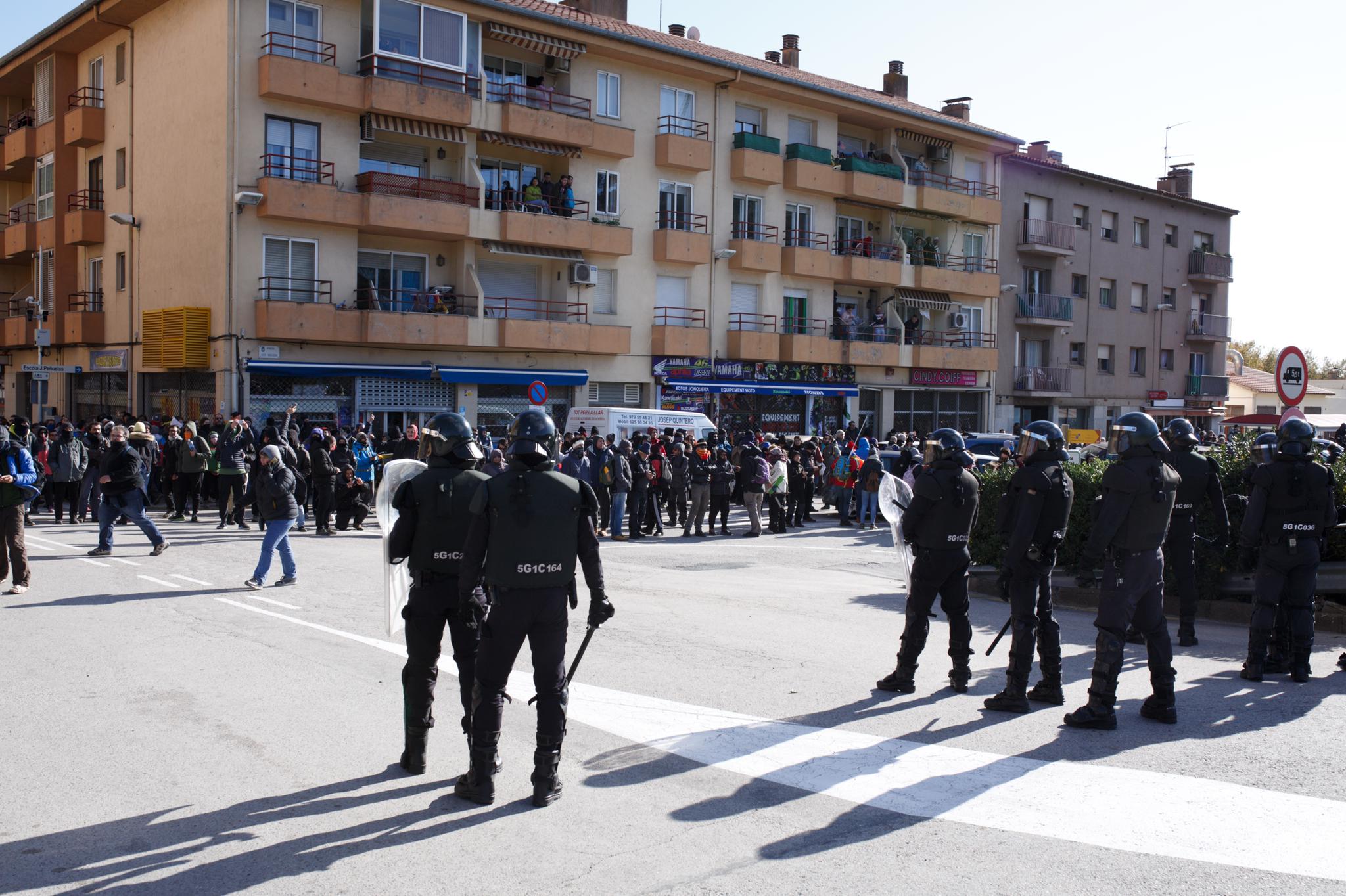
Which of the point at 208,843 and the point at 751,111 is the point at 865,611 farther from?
the point at 751,111

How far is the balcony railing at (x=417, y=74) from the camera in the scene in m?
26.8

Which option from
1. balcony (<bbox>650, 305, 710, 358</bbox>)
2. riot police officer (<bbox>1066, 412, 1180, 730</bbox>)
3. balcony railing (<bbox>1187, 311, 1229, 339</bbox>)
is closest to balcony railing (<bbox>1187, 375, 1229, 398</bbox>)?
balcony railing (<bbox>1187, 311, 1229, 339</bbox>)

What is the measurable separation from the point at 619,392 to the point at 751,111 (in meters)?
10.5

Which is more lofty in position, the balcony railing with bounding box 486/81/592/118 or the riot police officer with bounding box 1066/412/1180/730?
the balcony railing with bounding box 486/81/592/118

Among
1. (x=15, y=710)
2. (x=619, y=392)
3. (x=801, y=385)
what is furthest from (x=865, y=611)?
(x=801, y=385)

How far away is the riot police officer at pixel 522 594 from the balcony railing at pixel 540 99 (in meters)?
25.6

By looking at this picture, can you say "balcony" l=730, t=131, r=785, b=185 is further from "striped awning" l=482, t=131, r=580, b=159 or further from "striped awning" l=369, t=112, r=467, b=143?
"striped awning" l=369, t=112, r=467, b=143

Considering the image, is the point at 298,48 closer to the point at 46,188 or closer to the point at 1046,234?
the point at 46,188

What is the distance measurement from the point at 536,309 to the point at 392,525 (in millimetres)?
25039

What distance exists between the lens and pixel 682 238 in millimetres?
32750

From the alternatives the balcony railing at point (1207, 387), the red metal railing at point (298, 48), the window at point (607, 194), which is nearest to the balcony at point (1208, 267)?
the balcony railing at point (1207, 387)

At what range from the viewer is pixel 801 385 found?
36188 millimetres

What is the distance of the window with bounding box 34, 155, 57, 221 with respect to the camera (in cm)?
3200

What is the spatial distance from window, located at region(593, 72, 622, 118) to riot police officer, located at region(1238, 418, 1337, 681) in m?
26.2
